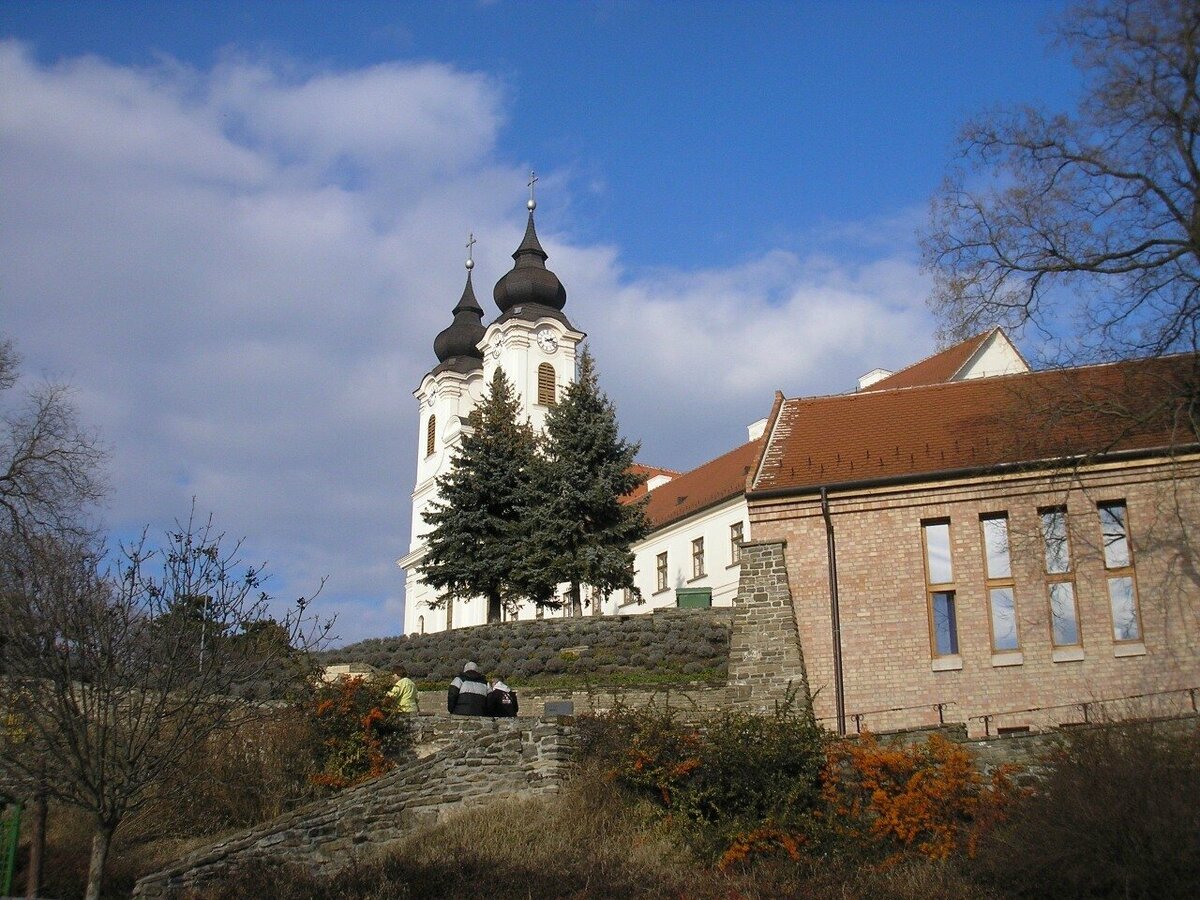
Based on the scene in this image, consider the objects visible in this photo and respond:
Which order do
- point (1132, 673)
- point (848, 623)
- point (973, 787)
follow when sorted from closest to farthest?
point (973, 787) < point (1132, 673) < point (848, 623)

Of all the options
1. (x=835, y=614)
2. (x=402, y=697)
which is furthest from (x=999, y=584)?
(x=402, y=697)

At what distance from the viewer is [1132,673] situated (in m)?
20.6

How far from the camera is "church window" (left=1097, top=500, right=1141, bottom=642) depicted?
2088 centimetres

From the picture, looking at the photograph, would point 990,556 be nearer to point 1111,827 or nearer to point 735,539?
point 1111,827

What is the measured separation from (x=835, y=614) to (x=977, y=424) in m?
4.72

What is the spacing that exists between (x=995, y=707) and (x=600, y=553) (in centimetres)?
2014

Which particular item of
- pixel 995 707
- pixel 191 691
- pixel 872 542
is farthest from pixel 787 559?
pixel 191 691

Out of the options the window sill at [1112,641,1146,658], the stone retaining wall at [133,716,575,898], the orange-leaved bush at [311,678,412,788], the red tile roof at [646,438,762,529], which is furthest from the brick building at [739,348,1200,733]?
the red tile roof at [646,438,762,529]

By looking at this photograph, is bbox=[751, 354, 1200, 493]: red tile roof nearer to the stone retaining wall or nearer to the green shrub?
the green shrub

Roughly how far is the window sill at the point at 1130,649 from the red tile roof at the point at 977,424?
3.28 m

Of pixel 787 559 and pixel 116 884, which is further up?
pixel 787 559

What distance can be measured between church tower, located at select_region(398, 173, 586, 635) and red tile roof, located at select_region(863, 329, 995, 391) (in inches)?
670

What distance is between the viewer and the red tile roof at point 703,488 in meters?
52.0

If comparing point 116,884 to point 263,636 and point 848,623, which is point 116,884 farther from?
point 848,623
